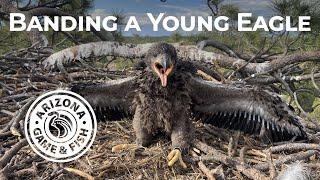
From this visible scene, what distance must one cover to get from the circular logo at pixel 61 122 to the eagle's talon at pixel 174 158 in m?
0.60

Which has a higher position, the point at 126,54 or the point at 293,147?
the point at 126,54

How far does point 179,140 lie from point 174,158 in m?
0.24

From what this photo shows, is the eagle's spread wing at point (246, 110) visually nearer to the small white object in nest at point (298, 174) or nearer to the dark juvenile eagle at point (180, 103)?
the dark juvenile eagle at point (180, 103)

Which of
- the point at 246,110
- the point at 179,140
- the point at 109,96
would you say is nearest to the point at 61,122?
the point at 109,96

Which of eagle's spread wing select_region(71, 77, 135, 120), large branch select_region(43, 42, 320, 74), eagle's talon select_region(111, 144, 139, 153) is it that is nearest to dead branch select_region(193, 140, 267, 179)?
eagle's talon select_region(111, 144, 139, 153)

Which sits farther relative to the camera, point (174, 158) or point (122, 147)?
point (122, 147)

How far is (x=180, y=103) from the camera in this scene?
11.3 ft

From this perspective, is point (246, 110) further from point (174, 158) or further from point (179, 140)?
point (174, 158)

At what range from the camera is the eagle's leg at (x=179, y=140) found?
10.6ft

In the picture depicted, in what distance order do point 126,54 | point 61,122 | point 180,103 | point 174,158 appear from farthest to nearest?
point 126,54
point 61,122
point 180,103
point 174,158

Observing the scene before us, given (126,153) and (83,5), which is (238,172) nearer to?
(126,153)

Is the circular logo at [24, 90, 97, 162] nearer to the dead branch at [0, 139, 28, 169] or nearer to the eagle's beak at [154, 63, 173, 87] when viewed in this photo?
the dead branch at [0, 139, 28, 169]

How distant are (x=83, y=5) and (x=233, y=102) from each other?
5.52 metres

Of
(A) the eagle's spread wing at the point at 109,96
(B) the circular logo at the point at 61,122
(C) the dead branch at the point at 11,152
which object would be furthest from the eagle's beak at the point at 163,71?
(C) the dead branch at the point at 11,152
